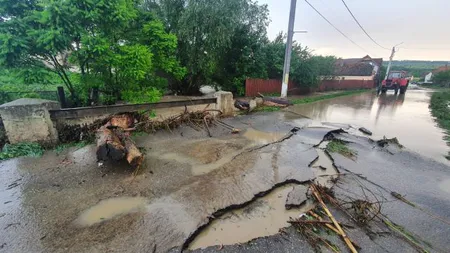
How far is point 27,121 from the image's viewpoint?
13.8 feet

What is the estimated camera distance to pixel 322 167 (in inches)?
165

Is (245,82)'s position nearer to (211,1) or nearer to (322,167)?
(211,1)

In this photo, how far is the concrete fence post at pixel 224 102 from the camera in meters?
7.90

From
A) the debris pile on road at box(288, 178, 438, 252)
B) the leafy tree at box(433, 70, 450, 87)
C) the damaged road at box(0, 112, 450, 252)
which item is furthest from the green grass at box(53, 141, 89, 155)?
the leafy tree at box(433, 70, 450, 87)

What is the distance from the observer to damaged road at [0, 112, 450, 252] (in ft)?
7.23

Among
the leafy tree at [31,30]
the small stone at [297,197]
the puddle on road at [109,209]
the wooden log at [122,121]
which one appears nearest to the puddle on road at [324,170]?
the small stone at [297,197]

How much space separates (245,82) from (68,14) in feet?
37.2

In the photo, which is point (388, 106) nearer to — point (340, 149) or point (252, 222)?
point (340, 149)

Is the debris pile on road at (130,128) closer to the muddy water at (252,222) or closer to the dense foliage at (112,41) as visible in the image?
the dense foliage at (112,41)

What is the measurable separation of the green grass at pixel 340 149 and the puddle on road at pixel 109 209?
469 cm

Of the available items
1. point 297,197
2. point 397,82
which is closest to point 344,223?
point 297,197

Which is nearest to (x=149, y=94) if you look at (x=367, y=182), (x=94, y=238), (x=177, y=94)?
(x=94, y=238)

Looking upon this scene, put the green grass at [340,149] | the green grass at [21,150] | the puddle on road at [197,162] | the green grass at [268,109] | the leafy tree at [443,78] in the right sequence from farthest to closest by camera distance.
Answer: the leafy tree at [443,78] → the green grass at [268,109] → the green grass at [340,149] → the green grass at [21,150] → the puddle on road at [197,162]

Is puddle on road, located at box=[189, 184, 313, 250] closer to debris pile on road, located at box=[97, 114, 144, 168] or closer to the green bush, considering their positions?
debris pile on road, located at box=[97, 114, 144, 168]
